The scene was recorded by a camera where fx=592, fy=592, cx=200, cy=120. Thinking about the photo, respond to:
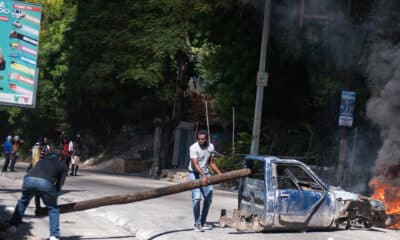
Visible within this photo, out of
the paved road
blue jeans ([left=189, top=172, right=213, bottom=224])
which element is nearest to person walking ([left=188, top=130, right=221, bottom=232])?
blue jeans ([left=189, top=172, right=213, bottom=224])

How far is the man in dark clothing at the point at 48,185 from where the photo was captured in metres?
7.93

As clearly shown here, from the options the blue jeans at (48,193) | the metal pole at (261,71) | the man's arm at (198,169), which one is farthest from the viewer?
the metal pole at (261,71)

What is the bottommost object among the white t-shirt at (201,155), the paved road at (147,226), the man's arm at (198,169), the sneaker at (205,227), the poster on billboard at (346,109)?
the paved road at (147,226)

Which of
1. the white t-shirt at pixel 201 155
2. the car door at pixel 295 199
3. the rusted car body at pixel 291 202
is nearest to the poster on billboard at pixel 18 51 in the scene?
the white t-shirt at pixel 201 155

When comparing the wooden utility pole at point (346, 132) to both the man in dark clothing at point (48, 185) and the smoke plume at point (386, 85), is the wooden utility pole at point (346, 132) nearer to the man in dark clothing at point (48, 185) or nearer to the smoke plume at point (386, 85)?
the smoke plume at point (386, 85)

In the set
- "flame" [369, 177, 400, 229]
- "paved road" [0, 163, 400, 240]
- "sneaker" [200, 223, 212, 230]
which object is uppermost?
"flame" [369, 177, 400, 229]

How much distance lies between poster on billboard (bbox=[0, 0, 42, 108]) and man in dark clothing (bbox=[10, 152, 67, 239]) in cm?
534

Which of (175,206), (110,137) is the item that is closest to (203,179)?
(175,206)

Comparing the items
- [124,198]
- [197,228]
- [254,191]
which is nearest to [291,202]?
[254,191]

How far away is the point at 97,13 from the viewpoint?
81.5ft

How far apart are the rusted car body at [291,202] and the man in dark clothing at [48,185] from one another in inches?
122

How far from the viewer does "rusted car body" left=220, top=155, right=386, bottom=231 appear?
930cm

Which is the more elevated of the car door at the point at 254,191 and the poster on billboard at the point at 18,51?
the poster on billboard at the point at 18,51

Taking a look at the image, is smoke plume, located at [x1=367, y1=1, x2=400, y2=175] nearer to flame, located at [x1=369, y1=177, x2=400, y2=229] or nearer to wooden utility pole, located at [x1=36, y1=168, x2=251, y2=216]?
flame, located at [x1=369, y1=177, x2=400, y2=229]
